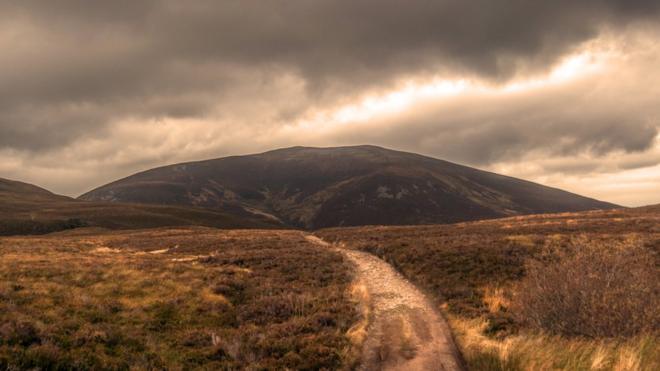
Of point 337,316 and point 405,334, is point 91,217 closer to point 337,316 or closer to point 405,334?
point 337,316

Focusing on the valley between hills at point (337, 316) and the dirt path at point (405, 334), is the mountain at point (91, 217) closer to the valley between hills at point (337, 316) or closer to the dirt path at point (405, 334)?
the valley between hills at point (337, 316)

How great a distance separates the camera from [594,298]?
13.1m

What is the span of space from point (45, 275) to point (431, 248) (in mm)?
28495

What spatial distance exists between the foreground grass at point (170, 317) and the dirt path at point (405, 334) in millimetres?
1104

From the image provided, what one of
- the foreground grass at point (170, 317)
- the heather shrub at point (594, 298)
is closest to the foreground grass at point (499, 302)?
the heather shrub at point (594, 298)

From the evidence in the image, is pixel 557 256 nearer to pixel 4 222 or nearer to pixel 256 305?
pixel 256 305

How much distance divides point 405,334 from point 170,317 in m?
10.4

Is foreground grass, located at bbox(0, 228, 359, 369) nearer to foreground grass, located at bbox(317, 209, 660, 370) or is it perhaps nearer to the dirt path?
the dirt path

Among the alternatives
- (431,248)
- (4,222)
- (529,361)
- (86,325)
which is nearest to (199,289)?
(86,325)

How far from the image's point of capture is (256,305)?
18.7 m

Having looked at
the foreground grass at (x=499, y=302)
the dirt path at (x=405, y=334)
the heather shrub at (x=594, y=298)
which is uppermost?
the heather shrub at (x=594, y=298)

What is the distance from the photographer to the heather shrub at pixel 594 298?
12609mm

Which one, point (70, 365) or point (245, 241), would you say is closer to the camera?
point (70, 365)

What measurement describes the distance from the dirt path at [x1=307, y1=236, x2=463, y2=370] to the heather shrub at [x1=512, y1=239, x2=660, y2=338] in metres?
3.87
